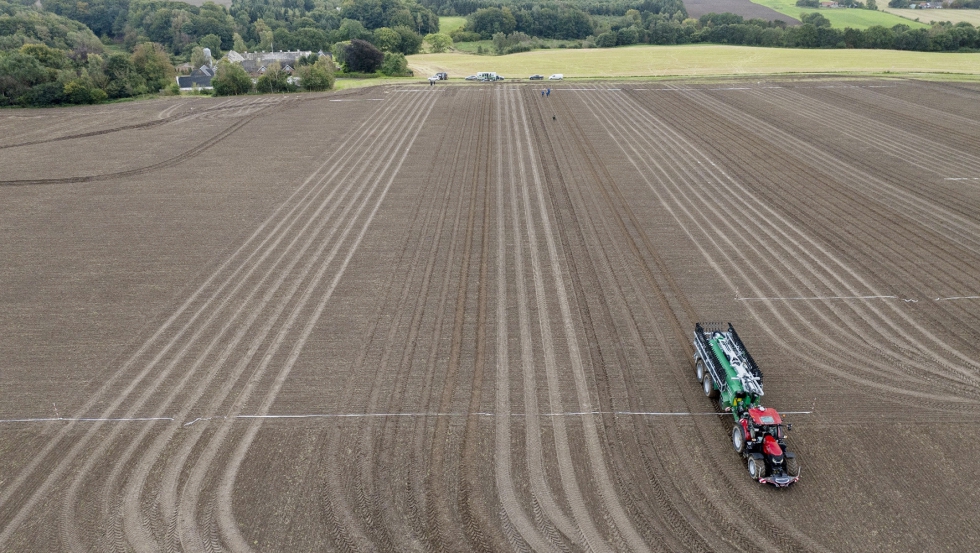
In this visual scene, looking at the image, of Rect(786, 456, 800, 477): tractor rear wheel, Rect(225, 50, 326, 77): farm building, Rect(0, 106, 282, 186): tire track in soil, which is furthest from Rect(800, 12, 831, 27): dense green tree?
Rect(786, 456, 800, 477): tractor rear wheel

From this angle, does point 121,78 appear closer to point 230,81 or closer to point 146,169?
point 230,81

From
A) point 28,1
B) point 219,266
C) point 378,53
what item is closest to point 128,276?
point 219,266

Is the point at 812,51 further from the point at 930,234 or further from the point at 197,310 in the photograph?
the point at 197,310

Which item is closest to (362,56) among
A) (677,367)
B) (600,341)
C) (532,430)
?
(600,341)

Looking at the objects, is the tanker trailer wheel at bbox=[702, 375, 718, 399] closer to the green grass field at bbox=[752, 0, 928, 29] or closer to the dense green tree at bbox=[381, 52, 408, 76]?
the dense green tree at bbox=[381, 52, 408, 76]

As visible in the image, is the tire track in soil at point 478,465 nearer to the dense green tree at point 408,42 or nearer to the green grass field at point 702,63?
the green grass field at point 702,63
